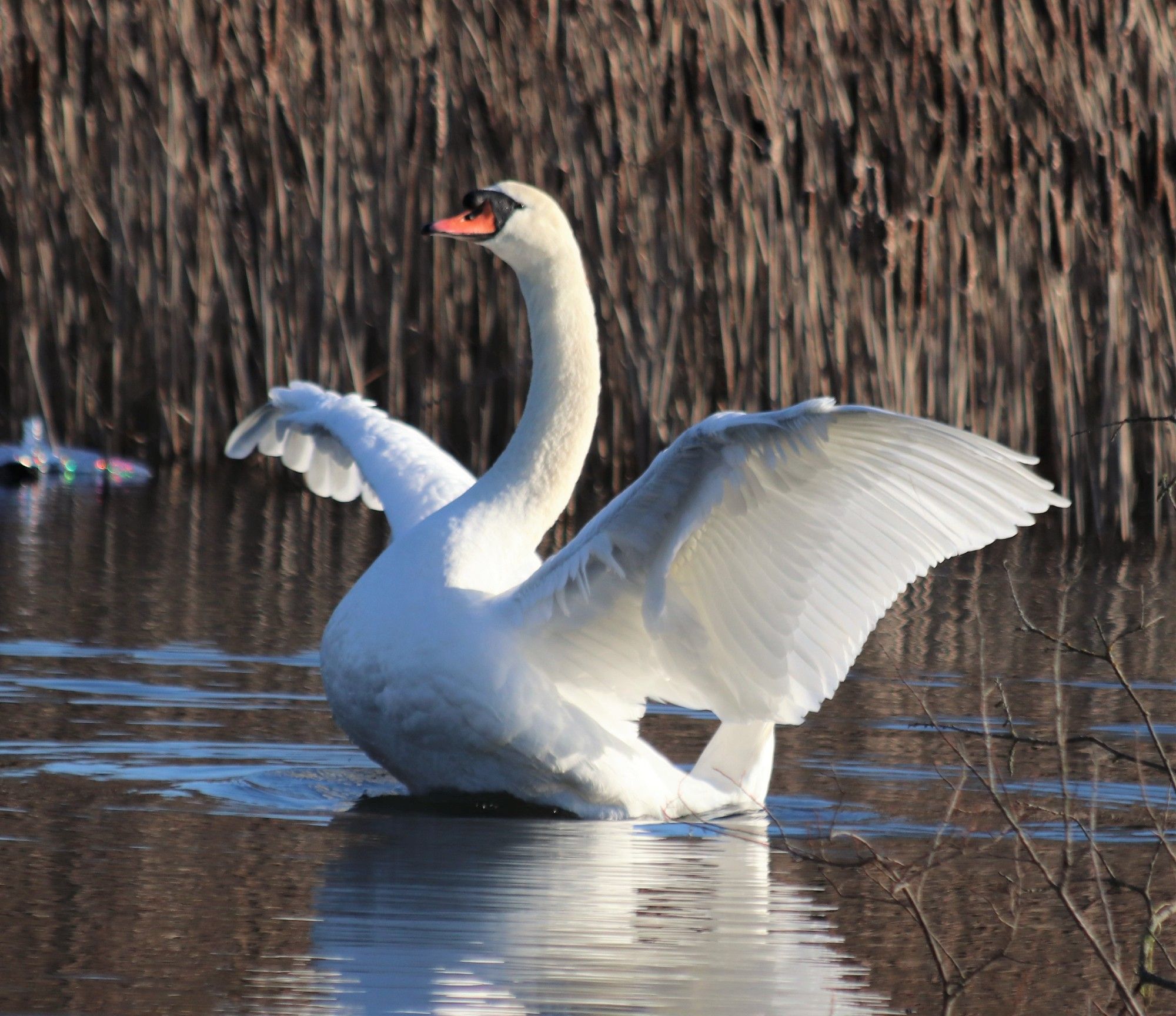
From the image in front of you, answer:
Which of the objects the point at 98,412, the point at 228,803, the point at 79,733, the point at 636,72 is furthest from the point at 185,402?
the point at 228,803

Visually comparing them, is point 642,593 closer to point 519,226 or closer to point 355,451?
point 519,226

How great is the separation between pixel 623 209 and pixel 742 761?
5.72 metres

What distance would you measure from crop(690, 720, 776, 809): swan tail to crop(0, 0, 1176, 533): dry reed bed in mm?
4746

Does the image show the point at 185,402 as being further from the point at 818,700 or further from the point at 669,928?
the point at 669,928

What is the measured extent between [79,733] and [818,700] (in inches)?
74.9

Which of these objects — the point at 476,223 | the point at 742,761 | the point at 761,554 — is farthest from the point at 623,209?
the point at 761,554

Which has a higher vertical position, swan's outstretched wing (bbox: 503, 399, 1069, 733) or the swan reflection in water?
swan's outstretched wing (bbox: 503, 399, 1069, 733)

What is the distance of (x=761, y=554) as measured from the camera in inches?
184

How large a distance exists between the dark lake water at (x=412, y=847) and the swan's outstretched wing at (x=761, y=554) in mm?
331

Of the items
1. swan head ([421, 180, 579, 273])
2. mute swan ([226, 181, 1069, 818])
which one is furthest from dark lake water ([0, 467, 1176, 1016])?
swan head ([421, 180, 579, 273])

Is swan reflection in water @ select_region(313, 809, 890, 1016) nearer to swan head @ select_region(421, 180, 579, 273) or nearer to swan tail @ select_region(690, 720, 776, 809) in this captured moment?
swan tail @ select_region(690, 720, 776, 809)

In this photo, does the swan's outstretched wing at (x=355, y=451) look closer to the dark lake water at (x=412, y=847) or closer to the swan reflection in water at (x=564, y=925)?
the dark lake water at (x=412, y=847)

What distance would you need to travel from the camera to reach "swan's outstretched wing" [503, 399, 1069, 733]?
4355 mm

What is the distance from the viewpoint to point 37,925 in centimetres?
354
